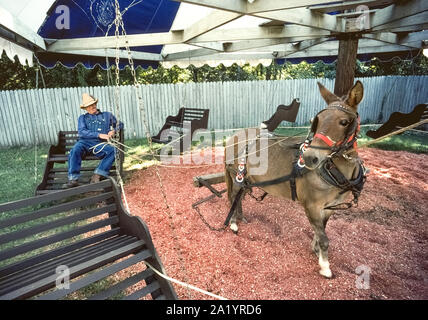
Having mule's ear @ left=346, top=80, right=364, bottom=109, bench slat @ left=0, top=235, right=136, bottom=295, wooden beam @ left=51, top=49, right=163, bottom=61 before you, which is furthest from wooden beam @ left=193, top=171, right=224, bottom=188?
wooden beam @ left=51, top=49, right=163, bottom=61

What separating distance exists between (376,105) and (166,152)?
12716mm

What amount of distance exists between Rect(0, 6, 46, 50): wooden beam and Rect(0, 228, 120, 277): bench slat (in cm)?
347

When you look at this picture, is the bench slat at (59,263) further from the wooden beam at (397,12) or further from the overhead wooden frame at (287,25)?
the wooden beam at (397,12)

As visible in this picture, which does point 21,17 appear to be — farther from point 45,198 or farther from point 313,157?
point 313,157

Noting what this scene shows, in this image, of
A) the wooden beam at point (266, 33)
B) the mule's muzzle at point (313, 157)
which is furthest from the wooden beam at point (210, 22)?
the mule's muzzle at point (313, 157)

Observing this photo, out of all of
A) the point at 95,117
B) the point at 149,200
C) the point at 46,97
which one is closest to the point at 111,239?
the point at 149,200

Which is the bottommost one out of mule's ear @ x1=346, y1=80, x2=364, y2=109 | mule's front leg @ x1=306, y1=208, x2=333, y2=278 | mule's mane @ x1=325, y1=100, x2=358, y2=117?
mule's front leg @ x1=306, y1=208, x2=333, y2=278

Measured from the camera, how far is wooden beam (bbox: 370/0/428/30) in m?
3.56

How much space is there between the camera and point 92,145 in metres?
5.58

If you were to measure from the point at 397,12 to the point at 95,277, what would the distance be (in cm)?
563

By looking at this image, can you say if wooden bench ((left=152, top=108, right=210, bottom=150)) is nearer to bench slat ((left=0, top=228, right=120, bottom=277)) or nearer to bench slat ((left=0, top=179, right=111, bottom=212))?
bench slat ((left=0, top=179, right=111, bottom=212))

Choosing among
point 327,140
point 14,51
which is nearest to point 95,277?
point 327,140

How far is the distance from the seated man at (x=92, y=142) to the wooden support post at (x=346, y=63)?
5049 millimetres

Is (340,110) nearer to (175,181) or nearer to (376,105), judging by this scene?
(175,181)
